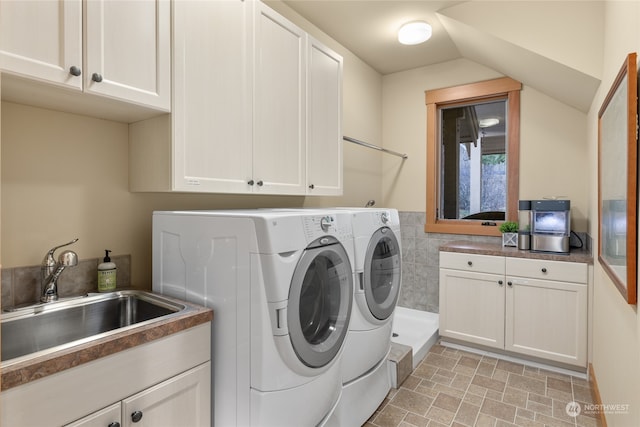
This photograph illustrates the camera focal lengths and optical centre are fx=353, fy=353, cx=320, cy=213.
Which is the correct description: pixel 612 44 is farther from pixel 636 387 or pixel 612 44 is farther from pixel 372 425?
pixel 372 425

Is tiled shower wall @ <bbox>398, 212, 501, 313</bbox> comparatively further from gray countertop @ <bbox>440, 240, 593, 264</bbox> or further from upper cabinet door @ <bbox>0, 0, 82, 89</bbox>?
upper cabinet door @ <bbox>0, 0, 82, 89</bbox>

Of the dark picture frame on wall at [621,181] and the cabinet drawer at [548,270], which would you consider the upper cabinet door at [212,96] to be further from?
the cabinet drawer at [548,270]

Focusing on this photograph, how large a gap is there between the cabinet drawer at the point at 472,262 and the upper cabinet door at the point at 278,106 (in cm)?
145

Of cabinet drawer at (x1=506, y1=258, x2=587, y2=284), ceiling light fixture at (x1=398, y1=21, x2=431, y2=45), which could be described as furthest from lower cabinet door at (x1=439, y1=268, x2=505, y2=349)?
ceiling light fixture at (x1=398, y1=21, x2=431, y2=45)

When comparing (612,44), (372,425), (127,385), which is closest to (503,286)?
(372,425)

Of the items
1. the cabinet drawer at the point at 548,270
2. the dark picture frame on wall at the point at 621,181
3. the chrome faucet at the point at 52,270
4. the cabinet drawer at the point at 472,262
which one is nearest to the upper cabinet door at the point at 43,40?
the chrome faucet at the point at 52,270

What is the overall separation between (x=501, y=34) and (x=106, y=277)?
2805 mm

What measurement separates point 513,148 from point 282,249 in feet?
8.92

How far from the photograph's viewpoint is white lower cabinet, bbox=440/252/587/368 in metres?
2.50

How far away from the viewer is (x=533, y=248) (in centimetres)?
277

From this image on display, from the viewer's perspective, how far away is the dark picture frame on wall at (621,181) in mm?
1279

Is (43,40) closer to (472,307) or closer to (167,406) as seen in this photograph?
(167,406)

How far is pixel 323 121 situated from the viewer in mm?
2527

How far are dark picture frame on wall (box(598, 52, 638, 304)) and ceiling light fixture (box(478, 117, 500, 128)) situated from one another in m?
1.58
